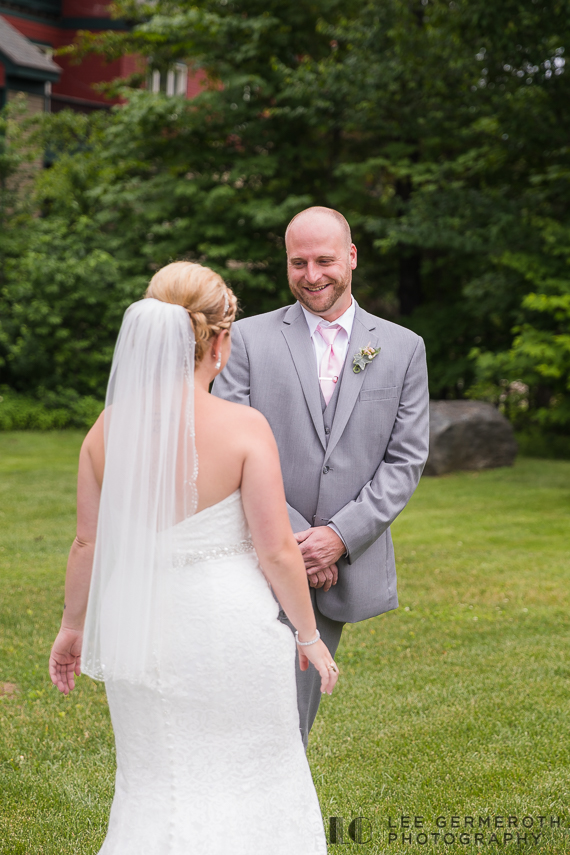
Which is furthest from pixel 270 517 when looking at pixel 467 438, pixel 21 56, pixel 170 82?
pixel 170 82

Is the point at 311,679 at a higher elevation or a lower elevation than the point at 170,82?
lower

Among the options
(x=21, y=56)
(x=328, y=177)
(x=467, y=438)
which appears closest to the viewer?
(x=467, y=438)

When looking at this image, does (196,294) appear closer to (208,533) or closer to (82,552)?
(208,533)

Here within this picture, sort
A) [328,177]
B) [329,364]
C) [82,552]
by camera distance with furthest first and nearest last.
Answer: [328,177], [329,364], [82,552]

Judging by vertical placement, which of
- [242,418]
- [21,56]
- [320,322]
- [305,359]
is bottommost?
[242,418]

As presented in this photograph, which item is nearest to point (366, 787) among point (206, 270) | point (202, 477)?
point (202, 477)

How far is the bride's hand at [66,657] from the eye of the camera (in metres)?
2.74

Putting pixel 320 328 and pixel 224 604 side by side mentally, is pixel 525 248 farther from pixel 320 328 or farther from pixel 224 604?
pixel 224 604

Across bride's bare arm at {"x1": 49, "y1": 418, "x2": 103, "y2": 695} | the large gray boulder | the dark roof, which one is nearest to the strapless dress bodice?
bride's bare arm at {"x1": 49, "y1": 418, "x2": 103, "y2": 695}

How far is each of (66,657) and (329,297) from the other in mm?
1646

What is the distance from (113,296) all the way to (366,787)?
15.8 m

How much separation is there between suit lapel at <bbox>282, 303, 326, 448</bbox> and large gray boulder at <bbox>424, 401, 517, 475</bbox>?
10422mm

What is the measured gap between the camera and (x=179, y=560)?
2.49 meters

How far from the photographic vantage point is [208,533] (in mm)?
2486
